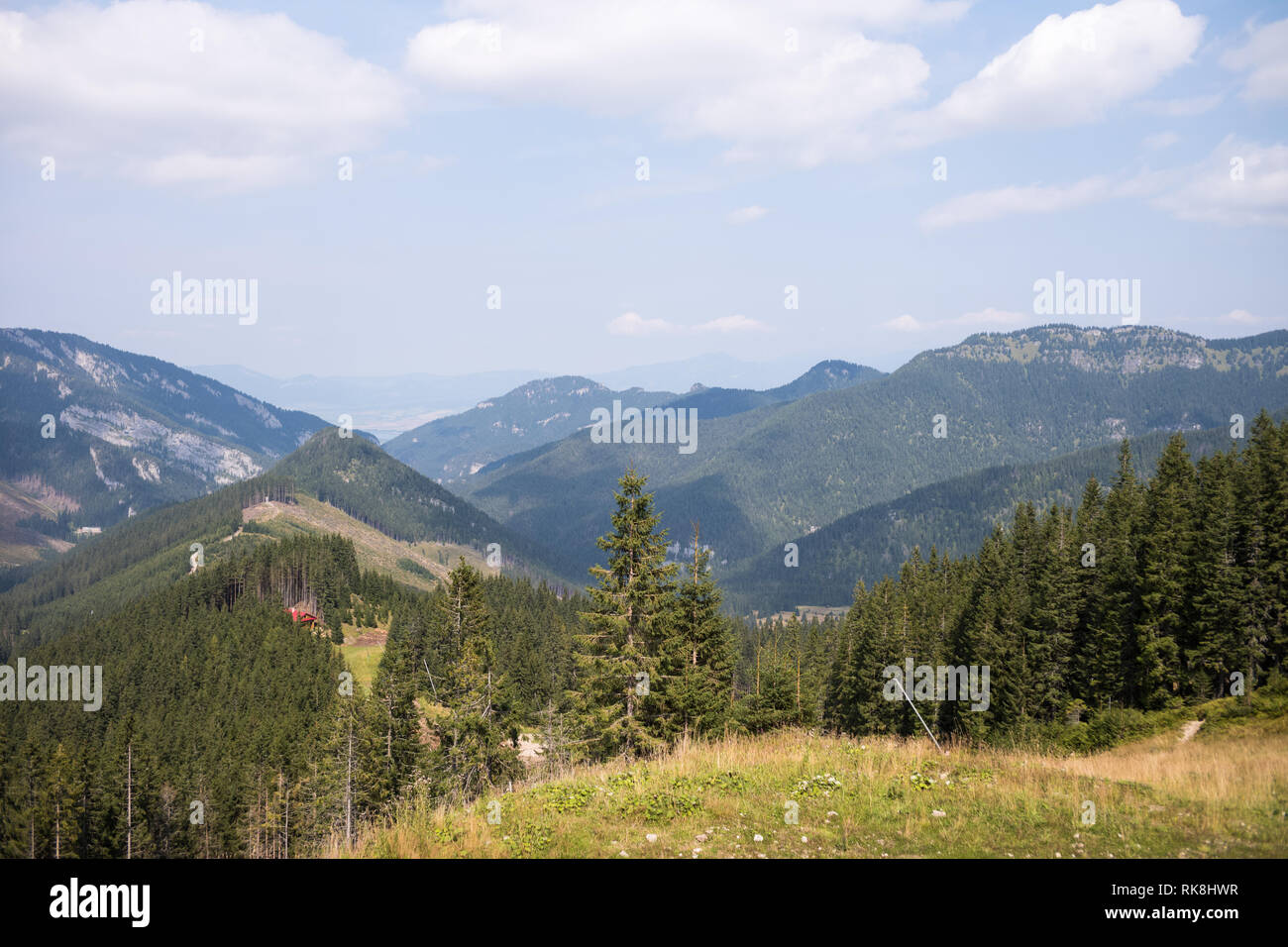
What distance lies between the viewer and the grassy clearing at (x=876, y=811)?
1174cm

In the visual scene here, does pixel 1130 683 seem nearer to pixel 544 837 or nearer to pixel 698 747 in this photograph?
pixel 698 747

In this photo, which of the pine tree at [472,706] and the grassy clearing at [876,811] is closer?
the grassy clearing at [876,811]

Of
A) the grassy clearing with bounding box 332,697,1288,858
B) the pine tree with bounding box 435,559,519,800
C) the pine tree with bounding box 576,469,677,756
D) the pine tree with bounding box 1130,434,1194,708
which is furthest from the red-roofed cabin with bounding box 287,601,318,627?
the grassy clearing with bounding box 332,697,1288,858

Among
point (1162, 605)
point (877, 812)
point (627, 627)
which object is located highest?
point (877, 812)

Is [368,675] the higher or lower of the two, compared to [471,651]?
lower

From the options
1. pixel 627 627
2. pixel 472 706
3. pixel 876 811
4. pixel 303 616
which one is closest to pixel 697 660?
pixel 627 627

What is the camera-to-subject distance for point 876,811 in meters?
13.5

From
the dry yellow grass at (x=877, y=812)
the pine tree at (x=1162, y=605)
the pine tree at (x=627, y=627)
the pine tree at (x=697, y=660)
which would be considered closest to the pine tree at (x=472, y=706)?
the pine tree at (x=627, y=627)

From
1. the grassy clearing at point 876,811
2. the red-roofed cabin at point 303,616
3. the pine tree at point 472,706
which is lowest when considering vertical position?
the red-roofed cabin at point 303,616

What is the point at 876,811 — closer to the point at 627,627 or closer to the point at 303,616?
the point at 627,627

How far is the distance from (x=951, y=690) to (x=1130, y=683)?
11.7 metres

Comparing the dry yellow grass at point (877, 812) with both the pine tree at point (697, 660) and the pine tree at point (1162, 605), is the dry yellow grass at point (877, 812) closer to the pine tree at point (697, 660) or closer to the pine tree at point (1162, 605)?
the pine tree at point (697, 660)
